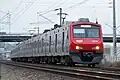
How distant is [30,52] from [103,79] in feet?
114

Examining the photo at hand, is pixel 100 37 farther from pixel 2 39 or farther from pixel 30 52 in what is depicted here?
pixel 2 39

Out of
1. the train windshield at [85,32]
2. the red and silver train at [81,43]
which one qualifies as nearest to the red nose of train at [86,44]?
the red and silver train at [81,43]

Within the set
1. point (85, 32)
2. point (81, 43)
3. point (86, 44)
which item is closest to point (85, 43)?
point (86, 44)

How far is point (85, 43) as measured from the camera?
2530 cm

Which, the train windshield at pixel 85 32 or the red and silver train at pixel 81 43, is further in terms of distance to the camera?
the train windshield at pixel 85 32

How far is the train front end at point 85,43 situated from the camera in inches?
984

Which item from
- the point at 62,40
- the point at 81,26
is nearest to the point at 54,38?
the point at 62,40

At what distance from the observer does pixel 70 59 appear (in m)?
25.2

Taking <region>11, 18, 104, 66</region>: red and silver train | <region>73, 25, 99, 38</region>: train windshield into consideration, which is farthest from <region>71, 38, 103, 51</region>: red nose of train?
<region>73, 25, 99, 38</region>: train windshield

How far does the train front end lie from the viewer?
2500 centimetres

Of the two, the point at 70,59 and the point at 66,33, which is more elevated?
the point at 66,33

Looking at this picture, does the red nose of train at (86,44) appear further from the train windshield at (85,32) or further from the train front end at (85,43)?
the train windshield at (85,32)

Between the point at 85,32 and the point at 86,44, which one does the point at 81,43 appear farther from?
the point at 85,32

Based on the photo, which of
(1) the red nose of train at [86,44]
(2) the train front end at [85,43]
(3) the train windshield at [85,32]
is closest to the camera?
(2) the train front end at [85,43]
